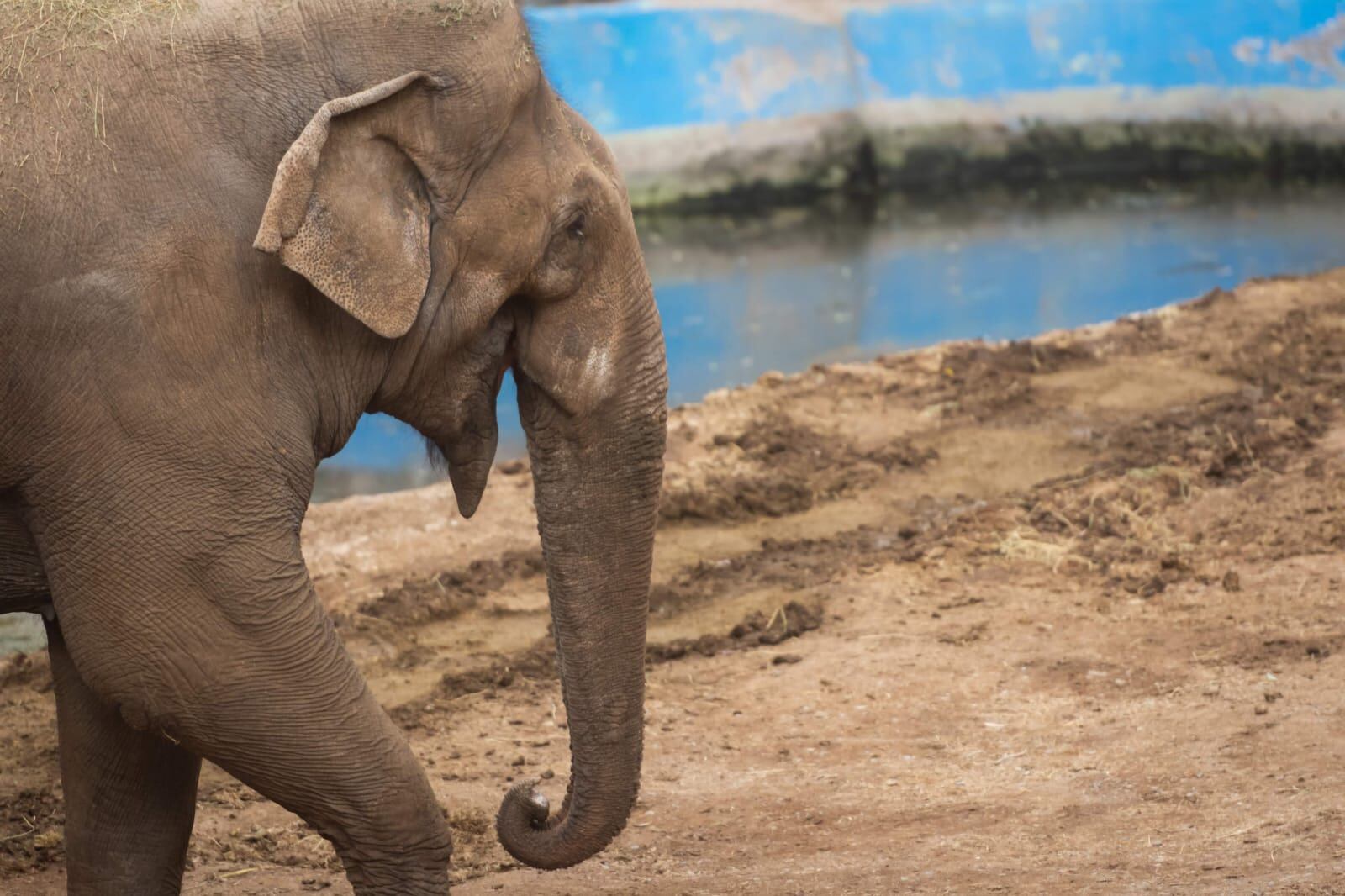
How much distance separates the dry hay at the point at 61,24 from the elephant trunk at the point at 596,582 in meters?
1.07

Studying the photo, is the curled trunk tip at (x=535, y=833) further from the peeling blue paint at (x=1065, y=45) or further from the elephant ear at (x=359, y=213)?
the peeling blue paint at (x=1065, y=45)

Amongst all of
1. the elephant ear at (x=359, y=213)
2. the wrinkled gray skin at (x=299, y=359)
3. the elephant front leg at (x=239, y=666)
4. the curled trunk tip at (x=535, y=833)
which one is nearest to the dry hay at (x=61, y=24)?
the wrinkled gray skin at (x=299, y=359)

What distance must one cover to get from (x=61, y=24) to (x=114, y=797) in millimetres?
1732

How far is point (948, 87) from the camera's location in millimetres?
17125

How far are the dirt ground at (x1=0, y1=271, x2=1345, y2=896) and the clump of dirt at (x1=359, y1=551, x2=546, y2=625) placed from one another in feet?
0.05

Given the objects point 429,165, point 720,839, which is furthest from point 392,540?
point 429,165

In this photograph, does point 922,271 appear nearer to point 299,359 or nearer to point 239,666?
point 299,359

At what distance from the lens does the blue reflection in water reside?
11258 mm

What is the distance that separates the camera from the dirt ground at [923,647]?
439 cm

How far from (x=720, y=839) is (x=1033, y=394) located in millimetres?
4662

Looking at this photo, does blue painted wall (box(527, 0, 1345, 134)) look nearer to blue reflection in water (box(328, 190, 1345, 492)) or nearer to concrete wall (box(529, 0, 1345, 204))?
concrete wall (box(529, 0, 1345, 204))

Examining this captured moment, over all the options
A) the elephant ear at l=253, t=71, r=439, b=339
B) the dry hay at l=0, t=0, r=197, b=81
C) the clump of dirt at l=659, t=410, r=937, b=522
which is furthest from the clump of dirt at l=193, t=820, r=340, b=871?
the clump of dirt at l=659, t=410, r=937, b=522

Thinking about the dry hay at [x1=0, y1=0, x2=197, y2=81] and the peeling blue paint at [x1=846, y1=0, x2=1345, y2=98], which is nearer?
the dry hay at [x1=0, y1=0, x2=197, y2=81]

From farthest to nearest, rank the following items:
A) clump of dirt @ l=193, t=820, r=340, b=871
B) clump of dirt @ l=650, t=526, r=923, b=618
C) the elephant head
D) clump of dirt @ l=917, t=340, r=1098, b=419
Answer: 1. clump of dirt @ l=917, t=340, r=1098, b=419
2. clump of dirt @ l=650, t=526, r=923, b=618
3. clump of dirt @ l=193, t=820, r=340, b=871
4. the elephant head
